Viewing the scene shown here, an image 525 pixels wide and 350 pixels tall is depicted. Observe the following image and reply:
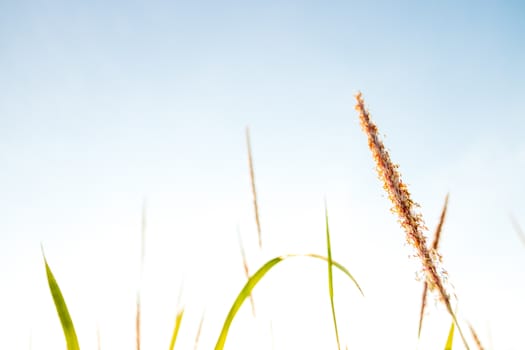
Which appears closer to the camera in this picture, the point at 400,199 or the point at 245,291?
the point at 245,291

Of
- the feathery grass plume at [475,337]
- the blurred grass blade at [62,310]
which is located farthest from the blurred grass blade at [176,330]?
the feathery grass plume at [475,337]

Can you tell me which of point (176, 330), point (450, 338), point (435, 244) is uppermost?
point (435, 244)

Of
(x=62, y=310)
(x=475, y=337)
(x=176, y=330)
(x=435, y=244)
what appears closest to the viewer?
(x=62, y=310)

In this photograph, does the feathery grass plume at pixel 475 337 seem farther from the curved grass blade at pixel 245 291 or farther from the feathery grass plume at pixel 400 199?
the curved grass blade at pixel 245 291

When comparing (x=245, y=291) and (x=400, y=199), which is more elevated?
(x=400, y=199)

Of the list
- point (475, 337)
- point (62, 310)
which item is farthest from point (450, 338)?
point (62, 310)

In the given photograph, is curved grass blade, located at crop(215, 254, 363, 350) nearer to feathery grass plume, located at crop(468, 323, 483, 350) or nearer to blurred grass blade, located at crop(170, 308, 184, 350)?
blurred grass blade, located at crop(170, 308, 184, 350)

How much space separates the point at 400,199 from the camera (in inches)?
64.9

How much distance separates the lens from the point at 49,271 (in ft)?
3.99

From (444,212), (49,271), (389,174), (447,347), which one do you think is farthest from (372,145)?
(49,271)

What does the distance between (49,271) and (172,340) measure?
45cm

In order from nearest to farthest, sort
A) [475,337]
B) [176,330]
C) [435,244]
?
[176,330] → [475,337] → [435,244]

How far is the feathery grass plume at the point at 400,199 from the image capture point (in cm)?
152

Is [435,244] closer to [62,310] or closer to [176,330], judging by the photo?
[176,330]
